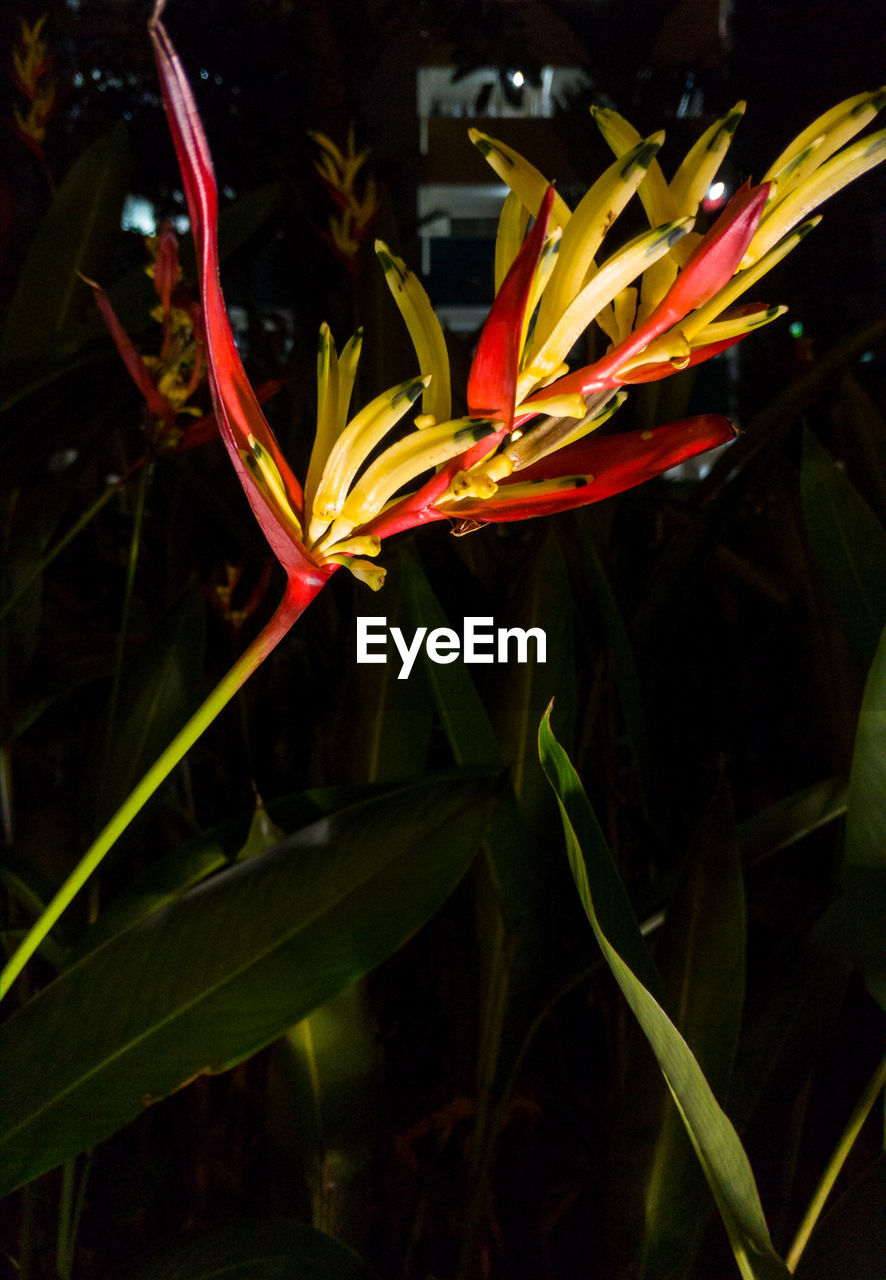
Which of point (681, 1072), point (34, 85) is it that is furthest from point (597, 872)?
point (34, 85)

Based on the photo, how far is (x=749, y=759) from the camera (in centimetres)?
47

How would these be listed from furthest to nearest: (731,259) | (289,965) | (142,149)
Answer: (142,149) → (289,965) → (731,259)

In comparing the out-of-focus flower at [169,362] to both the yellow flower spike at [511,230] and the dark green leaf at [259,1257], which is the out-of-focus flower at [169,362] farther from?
the dark green leaf at [259,1257]

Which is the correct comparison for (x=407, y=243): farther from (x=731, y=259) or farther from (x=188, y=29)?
(x=731, y=259)

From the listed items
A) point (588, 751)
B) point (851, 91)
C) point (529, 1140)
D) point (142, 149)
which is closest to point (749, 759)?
point (588, 751)

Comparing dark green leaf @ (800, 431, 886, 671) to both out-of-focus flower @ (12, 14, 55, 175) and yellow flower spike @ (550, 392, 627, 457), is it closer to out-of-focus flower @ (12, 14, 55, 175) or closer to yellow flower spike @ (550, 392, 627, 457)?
yellow flower spike @ (550, 392, 627, 457)

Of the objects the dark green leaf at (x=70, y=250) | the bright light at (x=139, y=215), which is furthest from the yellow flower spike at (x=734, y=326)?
the bright light at (x=139, y=215)

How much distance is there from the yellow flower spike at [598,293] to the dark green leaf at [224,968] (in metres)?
0.13

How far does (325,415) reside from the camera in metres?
0.15

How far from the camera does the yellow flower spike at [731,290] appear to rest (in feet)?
0.42

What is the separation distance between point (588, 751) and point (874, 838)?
0.71ft

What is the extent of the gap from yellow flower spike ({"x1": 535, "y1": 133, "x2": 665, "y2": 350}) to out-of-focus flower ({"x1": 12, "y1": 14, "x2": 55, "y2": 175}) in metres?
0.40

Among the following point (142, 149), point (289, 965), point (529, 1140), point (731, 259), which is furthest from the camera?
point (142, 149)

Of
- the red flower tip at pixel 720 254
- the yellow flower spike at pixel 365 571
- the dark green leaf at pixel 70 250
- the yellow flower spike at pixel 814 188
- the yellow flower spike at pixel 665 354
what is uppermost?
the dark green leaf at pixel 70 250
